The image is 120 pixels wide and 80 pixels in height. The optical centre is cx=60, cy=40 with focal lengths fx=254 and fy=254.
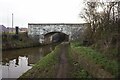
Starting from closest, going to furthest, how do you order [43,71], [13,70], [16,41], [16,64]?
[43,71] → [13,70] → [16,64] → [16,41]

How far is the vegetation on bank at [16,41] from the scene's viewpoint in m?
48.6

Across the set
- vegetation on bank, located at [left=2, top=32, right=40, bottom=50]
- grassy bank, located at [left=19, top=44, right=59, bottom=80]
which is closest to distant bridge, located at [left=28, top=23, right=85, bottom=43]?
vegetation on bank, located at [left=2, top=32, right=40, bottom=50]

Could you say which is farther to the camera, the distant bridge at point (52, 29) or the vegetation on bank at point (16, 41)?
the distant bridge at point (52, 29)

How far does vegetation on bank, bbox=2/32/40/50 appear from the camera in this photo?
160ft

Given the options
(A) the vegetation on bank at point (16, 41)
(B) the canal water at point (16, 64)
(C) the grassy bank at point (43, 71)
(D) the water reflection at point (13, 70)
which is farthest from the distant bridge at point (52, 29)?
(C) the grassy bank at point (43, 71)

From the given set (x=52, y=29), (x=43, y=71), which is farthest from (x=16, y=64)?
(x=52, y=29)

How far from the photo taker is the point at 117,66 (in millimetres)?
11195

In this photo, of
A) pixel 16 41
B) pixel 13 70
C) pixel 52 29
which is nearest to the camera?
pixel 13 70

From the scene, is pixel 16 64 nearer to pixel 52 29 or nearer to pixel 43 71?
pixel 43 71

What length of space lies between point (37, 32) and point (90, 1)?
2829cm

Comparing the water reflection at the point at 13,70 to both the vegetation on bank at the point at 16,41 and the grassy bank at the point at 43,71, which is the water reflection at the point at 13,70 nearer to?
the grassy bank at the point at 43,71

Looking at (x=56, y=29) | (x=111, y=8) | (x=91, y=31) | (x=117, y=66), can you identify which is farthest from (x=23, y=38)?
(x=117, y=66)

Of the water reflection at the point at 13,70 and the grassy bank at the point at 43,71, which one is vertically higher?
the grassy bank at the point at 43,71

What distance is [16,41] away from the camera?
183 ft
